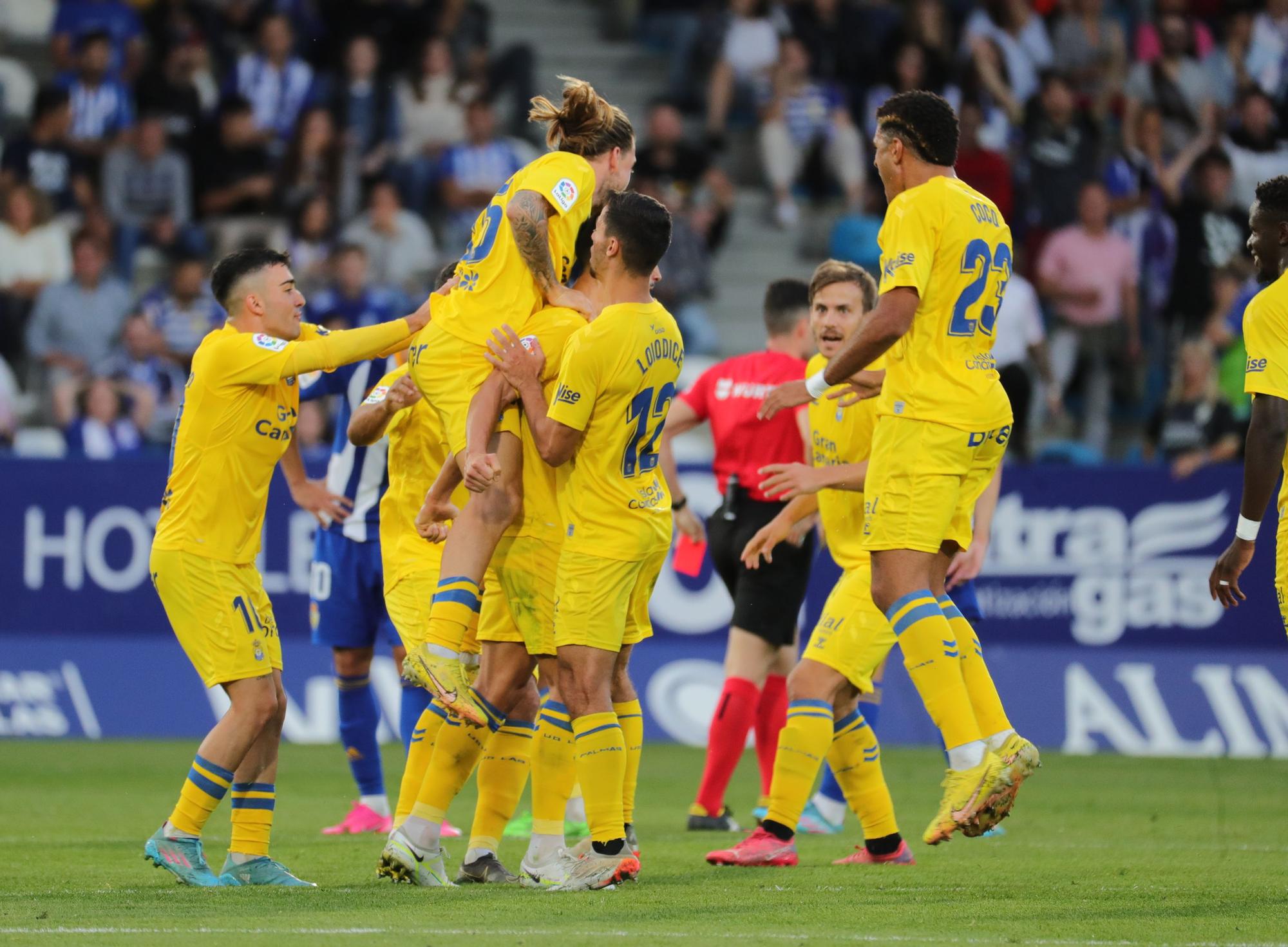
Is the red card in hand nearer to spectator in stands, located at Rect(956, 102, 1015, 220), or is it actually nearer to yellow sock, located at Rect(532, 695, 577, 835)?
yellow sock, located at Rect(532, 695, 577, 835)

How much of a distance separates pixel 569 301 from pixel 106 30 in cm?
1238

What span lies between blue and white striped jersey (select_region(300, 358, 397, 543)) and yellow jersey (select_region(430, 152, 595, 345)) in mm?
1853

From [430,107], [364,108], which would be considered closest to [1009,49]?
[430,107]

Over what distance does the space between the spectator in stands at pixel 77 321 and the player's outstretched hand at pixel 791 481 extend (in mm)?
10051

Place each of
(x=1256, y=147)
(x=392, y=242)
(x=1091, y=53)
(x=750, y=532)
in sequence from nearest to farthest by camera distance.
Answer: (x=750, y=532) → (x=392, y=242) → (x=1256, y=147) → (x=1091, y=53)

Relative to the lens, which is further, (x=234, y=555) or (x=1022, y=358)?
(x=1022, y=358)

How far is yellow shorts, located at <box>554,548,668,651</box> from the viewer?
6934 millimetres

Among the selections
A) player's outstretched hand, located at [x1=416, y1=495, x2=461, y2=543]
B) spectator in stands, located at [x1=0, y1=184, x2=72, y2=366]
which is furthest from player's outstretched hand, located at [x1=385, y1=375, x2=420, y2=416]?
spectator in stands, located at [x1=0, y1=184, x2=72, y2=366]

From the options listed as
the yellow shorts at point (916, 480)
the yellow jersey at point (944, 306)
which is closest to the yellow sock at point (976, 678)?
the yellow shorts at point (916, 480)

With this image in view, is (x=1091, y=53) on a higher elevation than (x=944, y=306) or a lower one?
higher

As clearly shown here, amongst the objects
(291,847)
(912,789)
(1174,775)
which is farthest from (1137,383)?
(291,847)

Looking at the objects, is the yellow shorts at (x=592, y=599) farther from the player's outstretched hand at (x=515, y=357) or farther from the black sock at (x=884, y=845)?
the black sock at (x=884, y=845)

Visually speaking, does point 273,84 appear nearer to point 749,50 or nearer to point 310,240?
point 310,240

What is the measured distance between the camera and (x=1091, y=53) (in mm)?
20484
